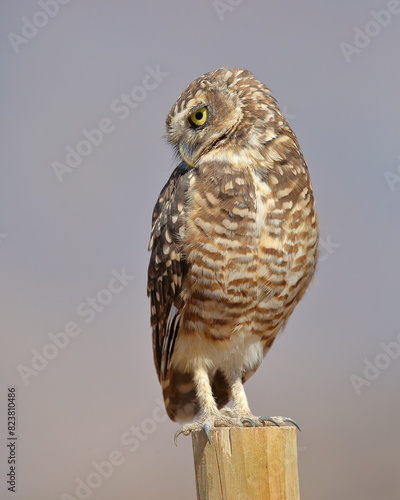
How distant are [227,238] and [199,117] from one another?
0.68m

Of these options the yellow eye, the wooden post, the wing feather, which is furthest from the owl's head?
the wooden post

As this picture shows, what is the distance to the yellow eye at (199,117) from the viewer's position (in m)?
3.21

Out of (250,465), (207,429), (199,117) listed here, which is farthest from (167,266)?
(250,465)

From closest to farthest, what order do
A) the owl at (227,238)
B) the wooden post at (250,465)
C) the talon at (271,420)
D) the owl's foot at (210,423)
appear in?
the wooden post at (250,465) < the owl's foot at (210,423) < the talon at (271,420) < the owl at (227,238)

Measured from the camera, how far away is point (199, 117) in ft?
10.6

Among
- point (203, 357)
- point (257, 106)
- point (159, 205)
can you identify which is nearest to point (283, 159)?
point (257, 106)

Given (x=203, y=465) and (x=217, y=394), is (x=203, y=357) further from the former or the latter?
(x=203, y=465)

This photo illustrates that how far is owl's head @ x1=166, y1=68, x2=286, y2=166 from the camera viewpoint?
316 centimetres

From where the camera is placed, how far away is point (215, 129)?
10.5 ft

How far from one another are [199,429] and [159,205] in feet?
4.04

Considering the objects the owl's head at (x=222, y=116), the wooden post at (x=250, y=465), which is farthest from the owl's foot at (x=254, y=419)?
the owl's head at (x=222, y=116)

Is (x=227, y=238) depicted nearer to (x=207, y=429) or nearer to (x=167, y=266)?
(x=167, y=266)

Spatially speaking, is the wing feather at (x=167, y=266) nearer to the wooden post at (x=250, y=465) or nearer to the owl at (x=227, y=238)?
the owl at (x=227, y=238)

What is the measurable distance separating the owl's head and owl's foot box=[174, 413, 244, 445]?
1.22 m
